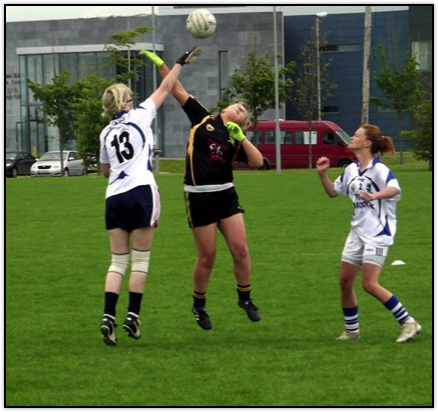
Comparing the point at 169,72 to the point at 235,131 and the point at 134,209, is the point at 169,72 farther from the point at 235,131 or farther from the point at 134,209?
the point at 134,209

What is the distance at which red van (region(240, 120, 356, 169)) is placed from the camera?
56562mm

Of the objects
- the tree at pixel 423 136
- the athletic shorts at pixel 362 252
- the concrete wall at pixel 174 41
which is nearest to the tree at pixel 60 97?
the concrete wall at pixel 174 41

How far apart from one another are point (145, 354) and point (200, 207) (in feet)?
5.22

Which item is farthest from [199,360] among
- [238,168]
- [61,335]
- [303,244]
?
[238,168]

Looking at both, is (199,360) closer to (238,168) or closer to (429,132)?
(429,132)

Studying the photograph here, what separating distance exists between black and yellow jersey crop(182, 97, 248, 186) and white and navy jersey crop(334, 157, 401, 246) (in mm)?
1187

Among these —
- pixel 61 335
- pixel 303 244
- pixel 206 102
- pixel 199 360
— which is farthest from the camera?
pixel 206 102

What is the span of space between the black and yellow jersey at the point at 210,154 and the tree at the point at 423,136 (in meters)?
39.1

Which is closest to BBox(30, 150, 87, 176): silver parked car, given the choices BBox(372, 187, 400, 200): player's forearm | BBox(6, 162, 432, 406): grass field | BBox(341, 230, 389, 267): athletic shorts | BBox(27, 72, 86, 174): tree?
BBox(27, 72, 86, 174): tree

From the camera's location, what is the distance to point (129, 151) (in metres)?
9.38

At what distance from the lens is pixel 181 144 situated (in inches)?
3024

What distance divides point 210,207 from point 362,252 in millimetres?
1385

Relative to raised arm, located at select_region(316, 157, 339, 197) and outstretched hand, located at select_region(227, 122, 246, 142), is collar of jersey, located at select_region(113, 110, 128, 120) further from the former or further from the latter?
raised arm, located at select_region(316, 157, 339, 197)

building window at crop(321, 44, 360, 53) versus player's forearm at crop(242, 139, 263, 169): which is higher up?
building window at crop(321, 44, 360, 53)
